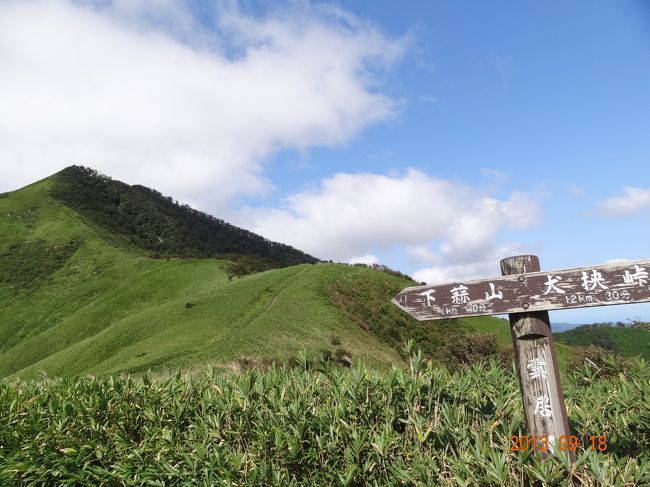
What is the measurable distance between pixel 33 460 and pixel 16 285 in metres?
60.9

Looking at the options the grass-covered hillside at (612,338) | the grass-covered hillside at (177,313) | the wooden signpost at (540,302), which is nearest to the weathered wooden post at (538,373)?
the wooden signpost at (540,302)

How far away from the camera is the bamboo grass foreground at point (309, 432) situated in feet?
14.4

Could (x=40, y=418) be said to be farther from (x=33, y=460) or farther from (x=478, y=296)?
(x=478, y=296)

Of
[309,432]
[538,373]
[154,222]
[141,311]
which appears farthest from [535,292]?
[154,222]

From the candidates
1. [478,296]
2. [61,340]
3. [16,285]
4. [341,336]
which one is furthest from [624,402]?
[16,285]

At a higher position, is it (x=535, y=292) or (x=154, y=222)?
(x=154, y=222)

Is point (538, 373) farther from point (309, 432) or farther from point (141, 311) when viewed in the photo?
point (141, 311)

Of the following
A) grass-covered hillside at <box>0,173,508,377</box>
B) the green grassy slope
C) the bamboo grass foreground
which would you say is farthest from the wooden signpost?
the green grassy slope

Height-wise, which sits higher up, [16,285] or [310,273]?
[16,285]

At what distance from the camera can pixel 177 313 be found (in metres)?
31.1

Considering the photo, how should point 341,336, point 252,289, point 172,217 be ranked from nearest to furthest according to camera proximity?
point 341,336 < point 252,289 < point 172,217

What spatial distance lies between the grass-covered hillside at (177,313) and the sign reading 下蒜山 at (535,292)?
7.46 metres

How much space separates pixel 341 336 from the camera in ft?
92.0

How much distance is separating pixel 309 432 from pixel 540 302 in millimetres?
3083
